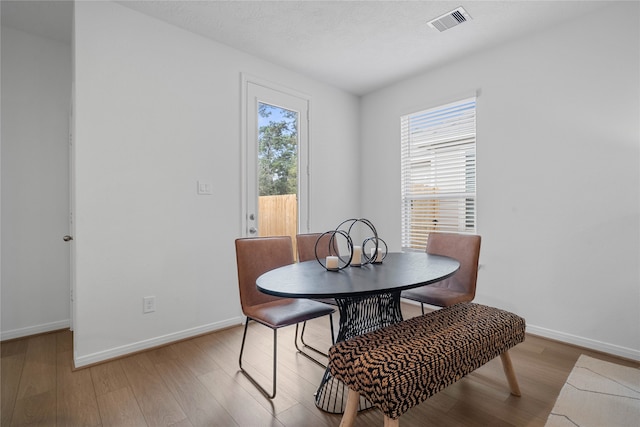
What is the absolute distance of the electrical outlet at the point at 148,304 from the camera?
253cm

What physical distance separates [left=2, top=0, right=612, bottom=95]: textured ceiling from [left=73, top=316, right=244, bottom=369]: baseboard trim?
256 cm

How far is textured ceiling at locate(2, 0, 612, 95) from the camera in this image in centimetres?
241

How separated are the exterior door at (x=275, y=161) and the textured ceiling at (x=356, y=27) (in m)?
0.43

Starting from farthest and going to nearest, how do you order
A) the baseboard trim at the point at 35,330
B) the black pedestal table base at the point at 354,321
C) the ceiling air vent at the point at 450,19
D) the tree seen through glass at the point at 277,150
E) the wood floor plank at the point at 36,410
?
the tree seen through glass at the point at 277,150 → the baseboard trim at the point at 35,330 → the ceiling air vent at the point at 450,19 → the black pedestal table base at the point at 354,321 → the wood floor plank at the point at 36,410

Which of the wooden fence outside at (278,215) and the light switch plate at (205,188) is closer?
the light switch plate at (205,188)

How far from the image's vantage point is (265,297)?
2.23 metres

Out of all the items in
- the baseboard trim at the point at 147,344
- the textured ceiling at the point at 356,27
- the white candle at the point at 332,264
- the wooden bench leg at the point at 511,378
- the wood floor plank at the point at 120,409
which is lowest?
the wood floor plank at the point at 120,409

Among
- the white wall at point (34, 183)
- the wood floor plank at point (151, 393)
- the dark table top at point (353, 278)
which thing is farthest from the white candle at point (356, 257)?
the white wall at point (34, 183)

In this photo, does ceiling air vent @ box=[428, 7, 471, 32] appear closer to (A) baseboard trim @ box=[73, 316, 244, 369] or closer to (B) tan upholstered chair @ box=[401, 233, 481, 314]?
(B) tan upholstered chair @ box=[401, 233, 481, 314]

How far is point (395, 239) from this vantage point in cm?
390

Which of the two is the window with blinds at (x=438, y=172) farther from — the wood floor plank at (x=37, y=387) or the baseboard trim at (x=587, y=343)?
the wood floor plank at (x=37, y=387)

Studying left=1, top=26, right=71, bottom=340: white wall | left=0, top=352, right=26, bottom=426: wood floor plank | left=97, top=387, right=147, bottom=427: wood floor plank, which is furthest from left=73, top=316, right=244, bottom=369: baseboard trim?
left=1, top=26, right=71, bottom=340: white wall

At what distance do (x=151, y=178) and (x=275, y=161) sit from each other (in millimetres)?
1204

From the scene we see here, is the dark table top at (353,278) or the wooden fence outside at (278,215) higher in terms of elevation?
the wooden fence outside at (278,215)
